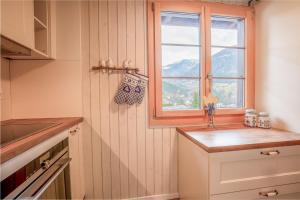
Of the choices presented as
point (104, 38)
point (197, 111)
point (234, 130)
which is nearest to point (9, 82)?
point (104, 38)

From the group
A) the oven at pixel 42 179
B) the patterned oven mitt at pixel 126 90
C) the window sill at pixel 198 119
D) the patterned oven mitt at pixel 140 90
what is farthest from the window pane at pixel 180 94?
the oven at pixel 42 179

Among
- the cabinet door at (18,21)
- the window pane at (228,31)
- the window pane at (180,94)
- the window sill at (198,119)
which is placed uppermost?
the window pane at (228,31)

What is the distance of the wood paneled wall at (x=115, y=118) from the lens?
5.29ft

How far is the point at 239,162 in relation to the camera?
117cm

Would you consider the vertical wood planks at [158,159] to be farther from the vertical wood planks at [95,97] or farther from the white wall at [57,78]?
the white wall at [57,78]

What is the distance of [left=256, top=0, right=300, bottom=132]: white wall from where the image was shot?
1446mm

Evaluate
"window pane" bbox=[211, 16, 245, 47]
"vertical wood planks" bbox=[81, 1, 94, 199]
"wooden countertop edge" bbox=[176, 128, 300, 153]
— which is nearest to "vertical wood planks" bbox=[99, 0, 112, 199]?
"vertical wood planks" bbox=[81, 1, 94, 199]

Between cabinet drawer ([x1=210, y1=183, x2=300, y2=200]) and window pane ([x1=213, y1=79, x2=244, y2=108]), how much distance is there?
0.86 meters

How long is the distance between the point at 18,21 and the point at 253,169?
1.83m

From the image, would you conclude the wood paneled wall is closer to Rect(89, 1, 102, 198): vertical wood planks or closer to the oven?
Rect(89, 1, 102, 198): vertical wood planks

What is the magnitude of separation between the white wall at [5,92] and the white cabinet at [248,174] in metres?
1.56

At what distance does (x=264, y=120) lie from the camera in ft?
5.38

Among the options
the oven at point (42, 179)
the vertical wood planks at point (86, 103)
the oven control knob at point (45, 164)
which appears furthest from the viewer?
the vertical wood planks at point (86, 103)

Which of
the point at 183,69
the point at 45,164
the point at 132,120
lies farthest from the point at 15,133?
the point at 183,69
